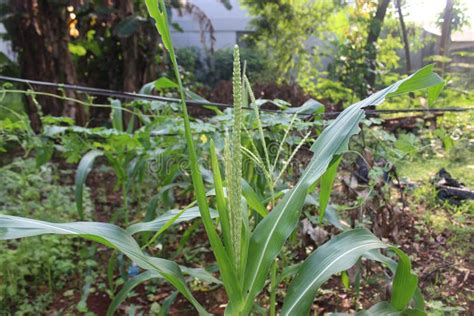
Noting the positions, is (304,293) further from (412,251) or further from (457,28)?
(457,28)

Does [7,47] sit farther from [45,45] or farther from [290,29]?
[290,29]

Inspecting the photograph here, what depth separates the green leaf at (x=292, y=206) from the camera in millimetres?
988

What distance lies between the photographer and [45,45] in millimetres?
4398

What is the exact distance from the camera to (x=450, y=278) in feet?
5.95

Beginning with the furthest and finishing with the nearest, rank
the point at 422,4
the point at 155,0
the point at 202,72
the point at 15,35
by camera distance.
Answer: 1. the point at 202,72
2. the point at 422,4
3. the point at 15,35
4. the point at 155,0

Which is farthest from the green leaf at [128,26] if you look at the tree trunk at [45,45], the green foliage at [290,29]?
the green foliage at [290,29]

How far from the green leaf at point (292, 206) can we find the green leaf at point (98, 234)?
0.19m

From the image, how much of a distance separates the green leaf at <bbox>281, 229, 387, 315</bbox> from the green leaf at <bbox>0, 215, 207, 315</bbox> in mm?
245

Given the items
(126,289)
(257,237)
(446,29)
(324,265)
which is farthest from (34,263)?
(446,29)

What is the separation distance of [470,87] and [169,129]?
5.05m

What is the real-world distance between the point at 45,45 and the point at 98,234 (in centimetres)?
407

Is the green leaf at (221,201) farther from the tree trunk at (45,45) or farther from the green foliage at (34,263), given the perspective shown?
the tree trunk at (45,45)

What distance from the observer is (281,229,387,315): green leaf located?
0.98 m

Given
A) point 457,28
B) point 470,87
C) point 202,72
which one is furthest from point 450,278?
point 202,72
